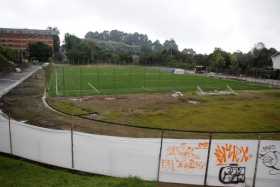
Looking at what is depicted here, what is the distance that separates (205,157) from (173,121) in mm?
8690

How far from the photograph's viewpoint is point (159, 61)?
81812mm

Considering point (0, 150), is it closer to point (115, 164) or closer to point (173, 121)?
point (115, 164)

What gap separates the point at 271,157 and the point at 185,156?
7.55ft

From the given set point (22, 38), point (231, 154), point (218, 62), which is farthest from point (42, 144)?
point (22, 38)

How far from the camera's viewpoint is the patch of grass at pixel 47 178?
7.13m

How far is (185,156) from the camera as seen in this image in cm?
728

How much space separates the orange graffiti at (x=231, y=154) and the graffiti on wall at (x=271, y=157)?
0.42 metres

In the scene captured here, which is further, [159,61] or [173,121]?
[159,61]

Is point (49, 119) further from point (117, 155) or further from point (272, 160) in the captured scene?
point (272, 160)

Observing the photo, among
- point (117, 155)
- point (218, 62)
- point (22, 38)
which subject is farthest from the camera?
point (22, 38)

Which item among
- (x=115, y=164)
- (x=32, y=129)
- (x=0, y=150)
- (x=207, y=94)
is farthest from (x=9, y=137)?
(x=207, y=94)

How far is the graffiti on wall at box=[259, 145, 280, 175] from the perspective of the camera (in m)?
7.19

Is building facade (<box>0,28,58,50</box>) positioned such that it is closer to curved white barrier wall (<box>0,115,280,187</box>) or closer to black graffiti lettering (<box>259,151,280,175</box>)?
curved white barrier wall (<box>0,115,280,187</box>)

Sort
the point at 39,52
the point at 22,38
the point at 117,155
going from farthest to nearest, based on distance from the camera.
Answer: the point at 22,38
the point at 39,52
the point at 117,155
